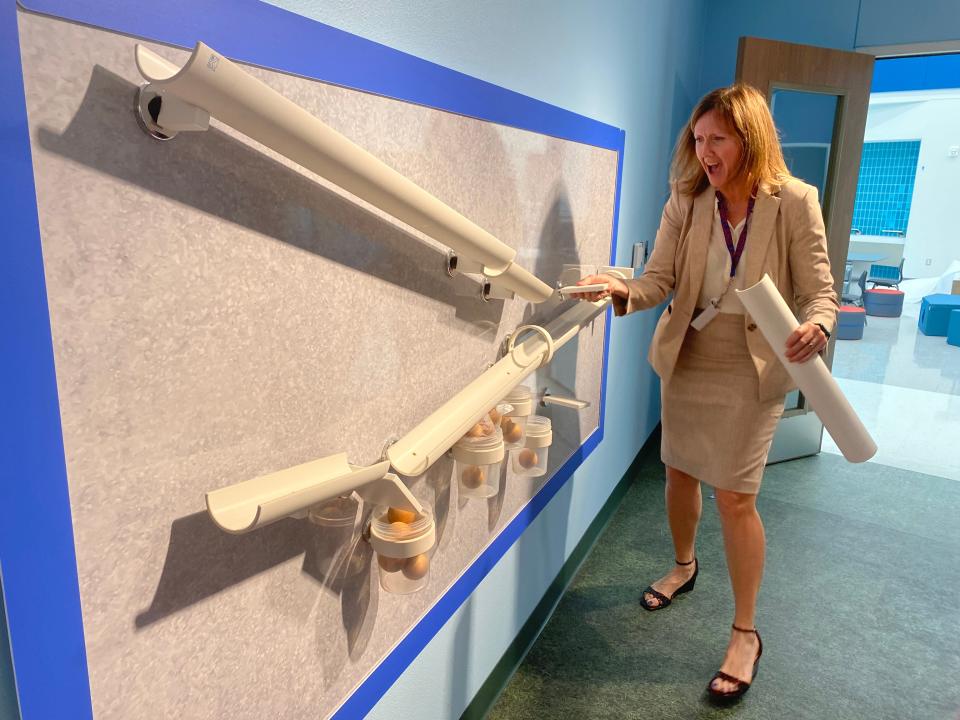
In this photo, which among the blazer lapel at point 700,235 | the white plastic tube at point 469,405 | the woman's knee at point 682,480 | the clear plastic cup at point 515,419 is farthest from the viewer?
the woman's knee at point 682,480

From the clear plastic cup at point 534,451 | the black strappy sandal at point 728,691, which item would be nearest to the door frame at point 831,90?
the black strappy sandal at point 728,691

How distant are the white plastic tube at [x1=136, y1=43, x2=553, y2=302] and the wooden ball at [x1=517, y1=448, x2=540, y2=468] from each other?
63cm

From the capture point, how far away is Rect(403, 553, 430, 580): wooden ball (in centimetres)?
95

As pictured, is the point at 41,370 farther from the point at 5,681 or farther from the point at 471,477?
the point at 471,477

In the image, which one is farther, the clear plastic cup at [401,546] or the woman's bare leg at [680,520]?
the woman's bare leg at [680,520]

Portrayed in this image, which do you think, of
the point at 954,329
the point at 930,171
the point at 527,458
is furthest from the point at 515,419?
the point at 930,171

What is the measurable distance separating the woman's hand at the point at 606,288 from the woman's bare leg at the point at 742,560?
63 cm

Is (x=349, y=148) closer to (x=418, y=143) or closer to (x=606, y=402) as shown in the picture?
(x=418, y=143)

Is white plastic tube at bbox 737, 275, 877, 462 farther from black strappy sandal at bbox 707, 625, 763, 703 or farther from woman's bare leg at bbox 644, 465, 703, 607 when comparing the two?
black strappy sandal at bbox 707, 625, 763, 703

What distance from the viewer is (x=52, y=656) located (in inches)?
22.0

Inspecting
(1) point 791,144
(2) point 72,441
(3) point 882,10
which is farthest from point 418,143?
(3) point 882,10

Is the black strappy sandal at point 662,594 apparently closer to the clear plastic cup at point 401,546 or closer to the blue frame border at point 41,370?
the clear plastic cup at point 401,546

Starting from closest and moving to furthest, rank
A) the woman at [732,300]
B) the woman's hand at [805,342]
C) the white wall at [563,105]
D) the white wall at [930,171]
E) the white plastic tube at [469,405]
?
the white plastic tube at [469,405] → the white wall at [563,105] → the woman's hand at [805,342] → the woman at [732,300] → the white wall at [930,171]

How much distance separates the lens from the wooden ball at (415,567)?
0.95 meters
